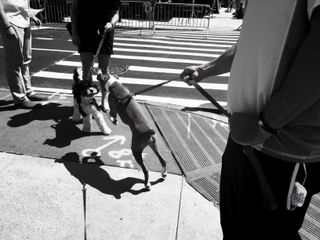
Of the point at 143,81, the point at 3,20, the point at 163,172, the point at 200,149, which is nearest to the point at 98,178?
the point at 163,172

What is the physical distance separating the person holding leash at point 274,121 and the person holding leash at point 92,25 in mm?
2855

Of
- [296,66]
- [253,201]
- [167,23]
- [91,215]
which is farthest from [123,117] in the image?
[167,23]

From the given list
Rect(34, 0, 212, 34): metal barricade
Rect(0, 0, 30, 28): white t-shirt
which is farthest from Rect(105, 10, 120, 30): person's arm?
Rect(34, 0, 212, 34): metal barricade

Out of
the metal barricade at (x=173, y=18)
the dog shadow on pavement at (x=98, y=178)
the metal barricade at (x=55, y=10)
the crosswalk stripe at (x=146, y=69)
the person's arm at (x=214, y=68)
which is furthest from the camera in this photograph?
the metal barricade at (x=173, y=18)

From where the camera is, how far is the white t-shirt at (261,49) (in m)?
1.27

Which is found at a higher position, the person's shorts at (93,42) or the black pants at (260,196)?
the person's shorts at (93,42)

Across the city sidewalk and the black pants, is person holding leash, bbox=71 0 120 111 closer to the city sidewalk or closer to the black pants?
the city sidewalk

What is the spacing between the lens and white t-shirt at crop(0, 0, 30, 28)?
428 cm

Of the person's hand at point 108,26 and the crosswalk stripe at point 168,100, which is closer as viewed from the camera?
the person's hand at point 108,26

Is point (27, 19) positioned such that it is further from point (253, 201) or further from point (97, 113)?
point (253, 201)

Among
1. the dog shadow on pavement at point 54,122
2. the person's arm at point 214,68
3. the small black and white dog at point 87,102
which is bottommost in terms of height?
the dog shadow on pavement at point 54,122

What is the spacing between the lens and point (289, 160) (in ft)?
4.69

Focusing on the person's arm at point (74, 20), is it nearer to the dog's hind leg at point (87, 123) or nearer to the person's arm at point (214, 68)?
the dog's hind leg at point (87, 123)

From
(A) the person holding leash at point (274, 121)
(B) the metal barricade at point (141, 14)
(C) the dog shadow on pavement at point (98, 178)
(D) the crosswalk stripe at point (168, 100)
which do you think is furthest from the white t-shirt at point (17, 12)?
(B) the metal barricade at point (141, 14)
